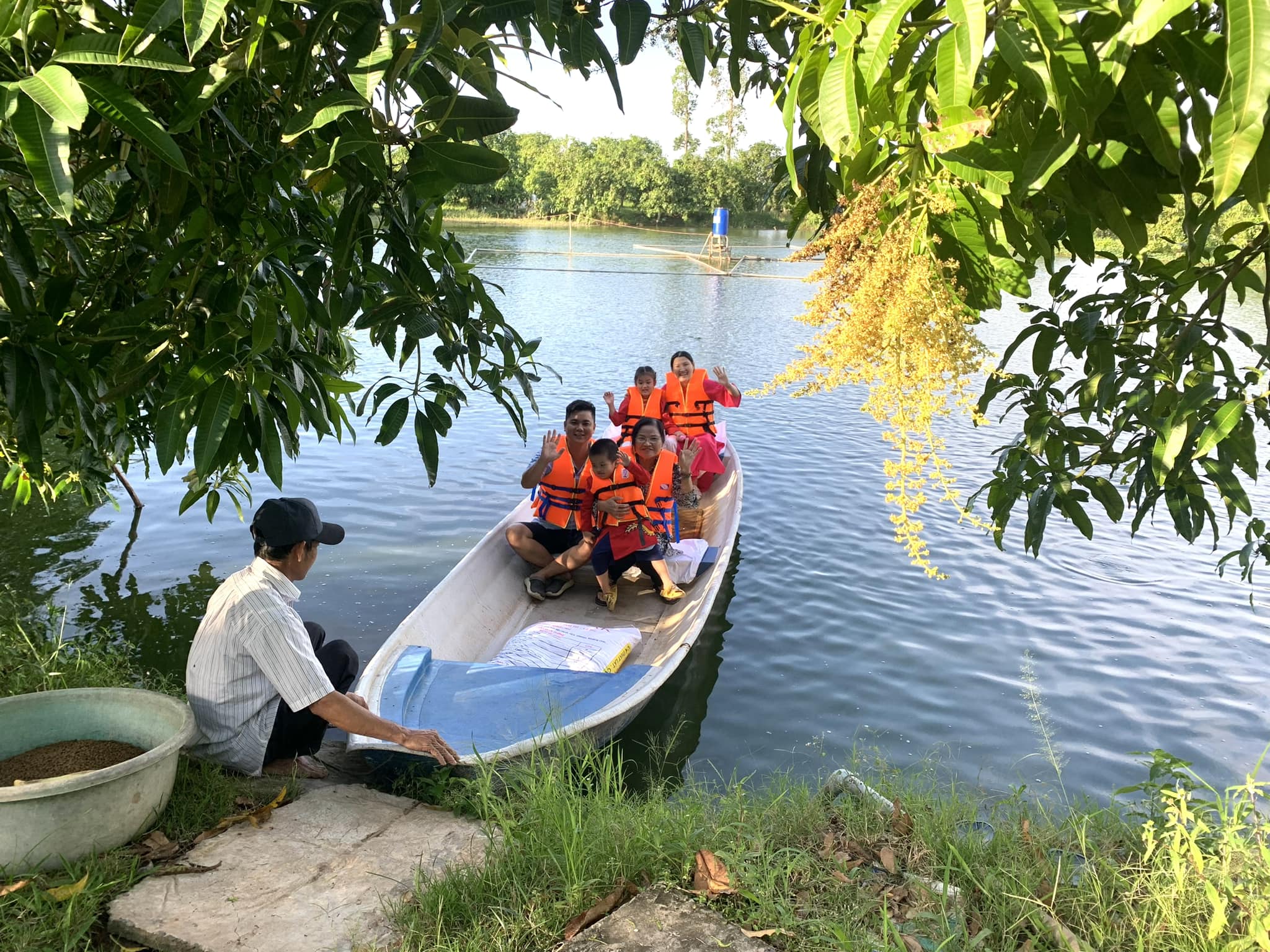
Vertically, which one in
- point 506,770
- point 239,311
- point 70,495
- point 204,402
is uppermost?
point 239,311

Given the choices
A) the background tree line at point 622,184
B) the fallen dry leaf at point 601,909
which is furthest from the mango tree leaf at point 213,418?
the background tree line at point 622,184

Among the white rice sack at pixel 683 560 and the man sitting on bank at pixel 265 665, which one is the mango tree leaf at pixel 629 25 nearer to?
the man sitting on bank at pixel 265 665

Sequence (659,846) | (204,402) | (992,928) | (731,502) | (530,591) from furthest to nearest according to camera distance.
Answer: (731,502) < (530,591) < (659,846) < (992,928) < (204,402)

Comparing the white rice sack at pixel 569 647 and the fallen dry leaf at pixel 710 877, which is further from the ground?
the fallen dry leaf at pixel 710 877

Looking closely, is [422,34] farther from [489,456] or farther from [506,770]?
[489,456]

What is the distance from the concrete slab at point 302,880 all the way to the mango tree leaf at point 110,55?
1.92m

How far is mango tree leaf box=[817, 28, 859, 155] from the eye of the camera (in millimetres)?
1181

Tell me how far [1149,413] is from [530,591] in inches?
189

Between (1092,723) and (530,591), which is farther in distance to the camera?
(530,591)

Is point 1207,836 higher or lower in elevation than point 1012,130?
lower

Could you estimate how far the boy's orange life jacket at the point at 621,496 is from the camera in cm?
632

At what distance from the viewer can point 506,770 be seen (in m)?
3.64

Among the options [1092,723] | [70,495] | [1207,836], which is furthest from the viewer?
[70,495]

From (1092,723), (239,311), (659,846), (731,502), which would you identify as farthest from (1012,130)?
(731,502)
